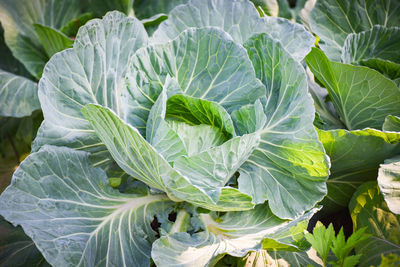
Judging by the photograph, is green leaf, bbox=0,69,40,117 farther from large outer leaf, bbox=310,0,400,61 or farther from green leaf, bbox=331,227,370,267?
→ green leaf, bbox=331,227,370,267

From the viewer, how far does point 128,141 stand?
0.98m

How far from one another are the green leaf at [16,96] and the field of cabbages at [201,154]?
0.65 m

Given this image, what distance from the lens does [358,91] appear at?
1.35 m

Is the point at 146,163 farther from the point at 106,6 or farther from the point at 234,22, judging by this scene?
the point at 106,6

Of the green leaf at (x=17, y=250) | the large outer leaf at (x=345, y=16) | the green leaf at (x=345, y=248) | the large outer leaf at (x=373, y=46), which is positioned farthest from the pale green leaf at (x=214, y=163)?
the large outer leaf at (x=345, y=16)

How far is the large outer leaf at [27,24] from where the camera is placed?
74.4 inches

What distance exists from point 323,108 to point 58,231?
1.10 m

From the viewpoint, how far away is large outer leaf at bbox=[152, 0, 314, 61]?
135cm

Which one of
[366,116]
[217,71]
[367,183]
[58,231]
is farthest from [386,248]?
[58,231]

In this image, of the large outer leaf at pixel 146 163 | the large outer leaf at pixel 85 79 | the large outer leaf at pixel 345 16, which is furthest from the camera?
the large outer leaf at pixel 345 16

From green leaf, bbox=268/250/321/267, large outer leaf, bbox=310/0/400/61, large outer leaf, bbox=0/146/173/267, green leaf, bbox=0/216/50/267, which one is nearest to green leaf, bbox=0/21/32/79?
green leaf, bbox=0/216/50/267

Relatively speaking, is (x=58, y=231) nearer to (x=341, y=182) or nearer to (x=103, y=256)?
(x=103, y=256)

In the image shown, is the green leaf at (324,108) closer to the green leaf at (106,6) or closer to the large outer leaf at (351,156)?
the large outer leaf at (351,156)

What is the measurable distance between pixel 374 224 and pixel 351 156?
23 centimetres
